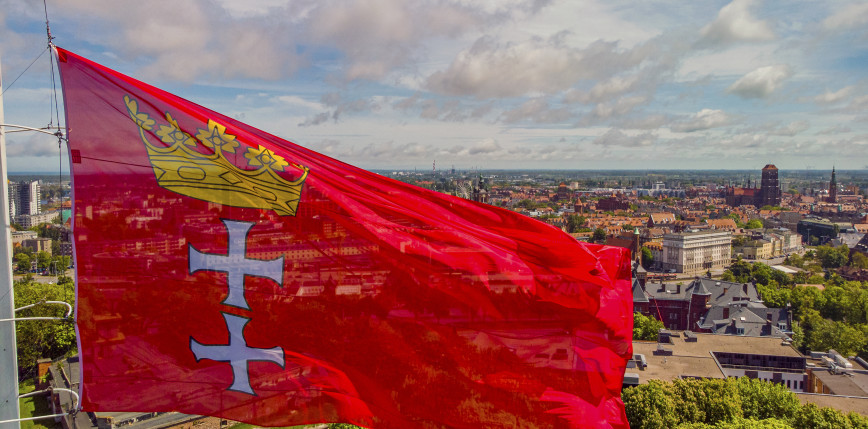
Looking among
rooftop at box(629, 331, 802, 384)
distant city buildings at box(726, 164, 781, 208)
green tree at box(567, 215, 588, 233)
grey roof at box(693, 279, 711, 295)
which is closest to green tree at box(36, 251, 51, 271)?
grey roof at box(693, 279, 711, 295)

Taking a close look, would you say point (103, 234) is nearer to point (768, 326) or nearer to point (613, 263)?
point (613, 263)

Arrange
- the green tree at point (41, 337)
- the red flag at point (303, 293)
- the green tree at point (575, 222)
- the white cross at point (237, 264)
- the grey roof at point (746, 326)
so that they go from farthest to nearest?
the green tree at point (575, 222) → the grey roof at point (746, 326) → the green tree at point (41, 337) → the white cross at point (237, 264) → the red flag at point (303, 293)

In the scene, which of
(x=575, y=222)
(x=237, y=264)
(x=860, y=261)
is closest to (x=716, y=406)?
(x=237, y=264)

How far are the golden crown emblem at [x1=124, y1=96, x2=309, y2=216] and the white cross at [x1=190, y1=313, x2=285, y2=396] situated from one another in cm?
96

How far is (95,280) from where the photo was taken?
4688 millimetres

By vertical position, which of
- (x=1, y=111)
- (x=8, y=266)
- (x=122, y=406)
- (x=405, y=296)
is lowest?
(x=122, y=406)

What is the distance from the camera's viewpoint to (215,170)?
4.96 m

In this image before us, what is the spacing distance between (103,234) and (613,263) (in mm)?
4176

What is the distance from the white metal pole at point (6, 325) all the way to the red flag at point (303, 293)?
57cm

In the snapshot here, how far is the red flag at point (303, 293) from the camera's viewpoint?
4.77 m

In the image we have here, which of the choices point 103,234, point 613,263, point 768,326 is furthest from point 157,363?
point 768,326

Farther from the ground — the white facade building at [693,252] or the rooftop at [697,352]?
the rooftop at [697,352]

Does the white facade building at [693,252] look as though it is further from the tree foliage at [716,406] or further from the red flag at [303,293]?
the red flag at [303,293]

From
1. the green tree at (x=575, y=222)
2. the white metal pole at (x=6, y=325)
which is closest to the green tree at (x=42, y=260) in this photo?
the green tree at (x=575, y=222)
